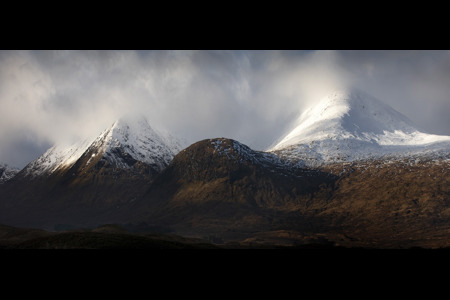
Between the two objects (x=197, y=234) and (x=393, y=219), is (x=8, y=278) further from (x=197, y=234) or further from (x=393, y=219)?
(x=393, y=219)

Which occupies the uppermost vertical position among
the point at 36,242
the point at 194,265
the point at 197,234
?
the point at 197,234

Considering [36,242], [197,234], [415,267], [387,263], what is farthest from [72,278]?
[197,234]

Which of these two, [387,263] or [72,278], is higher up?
[387,263]

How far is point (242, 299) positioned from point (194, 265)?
116 cm

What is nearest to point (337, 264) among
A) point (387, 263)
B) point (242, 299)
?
point (387, 263)

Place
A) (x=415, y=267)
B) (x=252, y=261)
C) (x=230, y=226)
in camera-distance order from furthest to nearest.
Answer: (x=230, y=226)
(x=252, y=261)
(x=415, y=267)

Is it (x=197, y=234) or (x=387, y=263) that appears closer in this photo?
(x=387, y=263)

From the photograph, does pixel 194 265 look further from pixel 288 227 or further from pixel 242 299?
pixel 288 227

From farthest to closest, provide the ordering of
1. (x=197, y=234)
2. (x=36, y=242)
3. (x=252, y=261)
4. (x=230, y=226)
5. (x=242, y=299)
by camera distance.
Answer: (x=230, y=226)
(x=197, y=234)
(x=36, y=242)
(x=252, y=261)
(x=242, y=299)

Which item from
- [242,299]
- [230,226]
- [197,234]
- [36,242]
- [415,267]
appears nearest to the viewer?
[242,299]

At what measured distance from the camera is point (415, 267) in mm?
6254

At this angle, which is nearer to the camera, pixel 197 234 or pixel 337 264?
pixel 337 264

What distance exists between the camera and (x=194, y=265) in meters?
6.64

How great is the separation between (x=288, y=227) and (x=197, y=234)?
44.2 m
